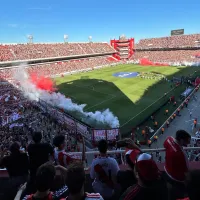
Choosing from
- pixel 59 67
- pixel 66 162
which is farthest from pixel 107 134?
pixel 59 67

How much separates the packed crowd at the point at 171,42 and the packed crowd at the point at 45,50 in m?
15.4

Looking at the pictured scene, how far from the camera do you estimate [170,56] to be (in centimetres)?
7106

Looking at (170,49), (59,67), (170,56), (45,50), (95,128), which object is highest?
(170,49)

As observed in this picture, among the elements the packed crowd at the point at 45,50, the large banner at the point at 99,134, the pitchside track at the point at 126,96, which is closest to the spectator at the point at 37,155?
the large banner at the point at 99,134

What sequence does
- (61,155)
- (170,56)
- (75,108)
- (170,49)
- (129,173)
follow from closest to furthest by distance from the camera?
1. (129,173)
2. (61,155)
3. (75,108)
4. (170,56)
5. (170,49)

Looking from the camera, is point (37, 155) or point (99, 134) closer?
point (37, 155)

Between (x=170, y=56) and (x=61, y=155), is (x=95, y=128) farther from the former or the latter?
(x=170, y=56)

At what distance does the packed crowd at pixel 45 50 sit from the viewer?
185 ft

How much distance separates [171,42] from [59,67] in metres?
48.1

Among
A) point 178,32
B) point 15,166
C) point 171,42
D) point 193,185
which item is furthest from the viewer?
point 178,32

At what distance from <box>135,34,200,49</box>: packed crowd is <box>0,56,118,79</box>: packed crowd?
2339 cm

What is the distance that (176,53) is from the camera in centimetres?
7256

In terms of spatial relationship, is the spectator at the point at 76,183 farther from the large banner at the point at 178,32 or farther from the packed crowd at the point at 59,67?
the large banner at the point at 178,32

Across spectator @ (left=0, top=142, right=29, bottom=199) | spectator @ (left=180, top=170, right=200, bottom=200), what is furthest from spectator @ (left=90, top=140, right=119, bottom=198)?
spectator @ (left=180, top=170, right=200, bottom=200)
